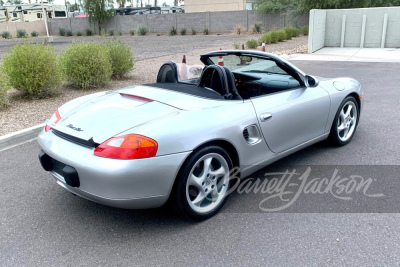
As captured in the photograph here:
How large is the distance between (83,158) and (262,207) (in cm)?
168

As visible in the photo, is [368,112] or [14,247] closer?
[14,247]

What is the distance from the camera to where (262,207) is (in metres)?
3.42

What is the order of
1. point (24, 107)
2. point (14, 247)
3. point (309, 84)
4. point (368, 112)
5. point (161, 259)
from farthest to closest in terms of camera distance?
1. point (24, 107)
2. point (368, 112)
3. point (309, 84)
4. point (14, 247)
5. point (161, 259)

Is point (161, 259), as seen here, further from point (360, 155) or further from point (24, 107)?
point (24, 107)

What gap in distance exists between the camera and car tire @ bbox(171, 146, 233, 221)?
2.93 m

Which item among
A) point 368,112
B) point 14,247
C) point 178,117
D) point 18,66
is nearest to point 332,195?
point 178,117

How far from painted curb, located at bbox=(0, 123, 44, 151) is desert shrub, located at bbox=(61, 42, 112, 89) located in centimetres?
281

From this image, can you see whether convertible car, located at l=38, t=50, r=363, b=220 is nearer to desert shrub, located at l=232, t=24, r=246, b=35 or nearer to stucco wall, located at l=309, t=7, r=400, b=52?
stucco wall, located at l=309, t=7, r=400, b=52

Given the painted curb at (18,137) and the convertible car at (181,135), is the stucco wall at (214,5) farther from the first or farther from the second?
the convertible car at (181,135)

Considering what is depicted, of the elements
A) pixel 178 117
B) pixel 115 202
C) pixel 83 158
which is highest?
pixel 178 117

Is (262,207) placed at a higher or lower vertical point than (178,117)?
lower

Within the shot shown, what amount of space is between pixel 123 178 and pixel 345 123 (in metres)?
3.23

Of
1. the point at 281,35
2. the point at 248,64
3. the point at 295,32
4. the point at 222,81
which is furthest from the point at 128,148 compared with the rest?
the point at 295,32

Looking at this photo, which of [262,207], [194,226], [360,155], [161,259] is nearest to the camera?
[161,259]
